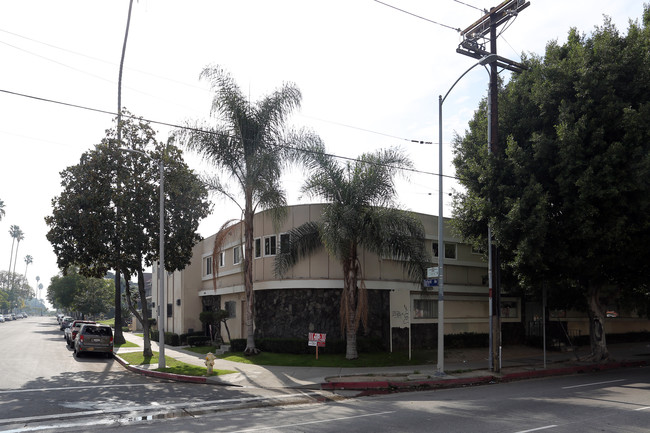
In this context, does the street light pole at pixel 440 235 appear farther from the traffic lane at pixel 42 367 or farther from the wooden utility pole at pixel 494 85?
the traffic lane at pixel 42 367

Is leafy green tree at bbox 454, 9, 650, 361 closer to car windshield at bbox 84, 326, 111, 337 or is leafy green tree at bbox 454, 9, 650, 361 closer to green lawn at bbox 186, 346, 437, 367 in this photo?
green lawn at bbox 186, 346, 437, 367

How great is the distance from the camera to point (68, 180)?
23625mm

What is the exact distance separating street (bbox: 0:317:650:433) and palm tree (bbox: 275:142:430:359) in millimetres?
6488

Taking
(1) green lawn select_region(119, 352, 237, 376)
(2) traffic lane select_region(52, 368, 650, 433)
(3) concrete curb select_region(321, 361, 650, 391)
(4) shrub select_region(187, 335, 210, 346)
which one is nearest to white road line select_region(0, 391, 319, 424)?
(2) traffic lane select_region(52, 368, 650, 433)

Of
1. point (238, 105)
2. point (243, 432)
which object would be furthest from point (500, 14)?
point (243, 432)

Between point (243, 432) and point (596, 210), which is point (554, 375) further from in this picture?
point (243, 432)

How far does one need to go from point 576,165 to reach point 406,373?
918cm

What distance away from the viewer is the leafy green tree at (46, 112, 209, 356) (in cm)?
2298

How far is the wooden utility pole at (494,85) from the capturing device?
1889cm

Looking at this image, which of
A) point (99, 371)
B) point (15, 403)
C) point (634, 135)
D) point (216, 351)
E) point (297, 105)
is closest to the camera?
point (15, 403)

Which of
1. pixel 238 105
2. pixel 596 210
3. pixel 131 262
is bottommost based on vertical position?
pixel 131 262

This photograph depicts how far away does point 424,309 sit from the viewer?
25.9 m

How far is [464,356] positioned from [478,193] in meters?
7.81

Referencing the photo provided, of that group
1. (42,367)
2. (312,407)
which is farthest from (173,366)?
(312,407)
